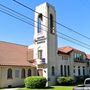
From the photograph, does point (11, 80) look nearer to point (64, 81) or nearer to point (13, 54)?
point (13, 54)

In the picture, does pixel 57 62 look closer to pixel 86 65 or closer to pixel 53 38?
pixel 53 38

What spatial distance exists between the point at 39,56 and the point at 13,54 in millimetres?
4264

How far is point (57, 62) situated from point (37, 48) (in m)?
4.15

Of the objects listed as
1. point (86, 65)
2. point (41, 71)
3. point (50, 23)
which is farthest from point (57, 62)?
point (86, 65)

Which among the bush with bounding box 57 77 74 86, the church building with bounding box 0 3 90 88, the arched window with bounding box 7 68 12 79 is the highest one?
the church building with bounding box 0 3 90 88

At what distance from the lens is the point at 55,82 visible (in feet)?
121

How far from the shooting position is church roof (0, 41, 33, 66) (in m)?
33.3

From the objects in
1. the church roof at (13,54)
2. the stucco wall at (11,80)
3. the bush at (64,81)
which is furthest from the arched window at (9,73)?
the bush at (64,81)

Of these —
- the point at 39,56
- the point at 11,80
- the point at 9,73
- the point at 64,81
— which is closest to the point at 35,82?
the point at 11,80

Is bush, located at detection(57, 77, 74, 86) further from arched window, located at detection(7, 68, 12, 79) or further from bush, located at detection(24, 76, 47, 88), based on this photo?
arched window, located at detection(7, 68, 12, 79)


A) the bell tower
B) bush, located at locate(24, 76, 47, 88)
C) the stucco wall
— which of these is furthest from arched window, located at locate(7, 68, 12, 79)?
the bell tower

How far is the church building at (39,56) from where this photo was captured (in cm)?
3362

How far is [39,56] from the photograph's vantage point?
3703 centimetres

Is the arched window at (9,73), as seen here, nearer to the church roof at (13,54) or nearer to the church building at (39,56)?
the church building at (39,56)
